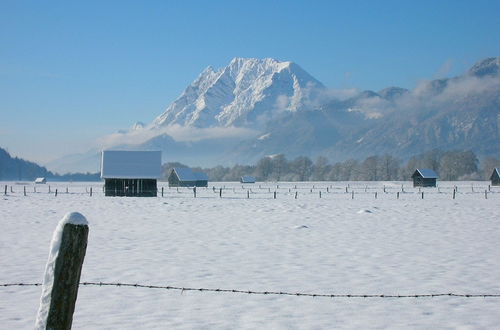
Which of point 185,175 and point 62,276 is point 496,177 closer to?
point 185,175

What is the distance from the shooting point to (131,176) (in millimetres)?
56719

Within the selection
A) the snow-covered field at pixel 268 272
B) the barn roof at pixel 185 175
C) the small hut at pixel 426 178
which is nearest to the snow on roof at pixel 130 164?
the snow-covered field at pixel 268 272

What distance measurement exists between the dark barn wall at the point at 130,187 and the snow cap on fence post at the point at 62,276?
173 feet

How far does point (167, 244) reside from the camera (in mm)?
17469

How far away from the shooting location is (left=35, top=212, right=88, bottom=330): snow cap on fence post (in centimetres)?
446

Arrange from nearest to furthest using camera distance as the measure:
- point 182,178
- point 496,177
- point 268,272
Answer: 1. point 268,272
2. point 182,178
3. point 496,177

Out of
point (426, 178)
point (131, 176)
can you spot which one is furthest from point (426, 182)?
point (131, 176)

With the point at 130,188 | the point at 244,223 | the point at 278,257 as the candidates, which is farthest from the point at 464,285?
the point at 130,188

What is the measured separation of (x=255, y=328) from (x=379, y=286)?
13.3ft

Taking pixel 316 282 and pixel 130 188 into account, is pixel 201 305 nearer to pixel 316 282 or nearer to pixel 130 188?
pixel 316 282

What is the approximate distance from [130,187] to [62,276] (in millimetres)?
53856

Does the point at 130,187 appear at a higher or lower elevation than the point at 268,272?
higher

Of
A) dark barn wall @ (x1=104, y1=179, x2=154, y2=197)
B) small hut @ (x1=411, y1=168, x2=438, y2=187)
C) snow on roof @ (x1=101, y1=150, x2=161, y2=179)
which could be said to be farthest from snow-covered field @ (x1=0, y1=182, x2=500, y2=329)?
small hut @ (x1=411, y1=168, x2=438, y2=187)

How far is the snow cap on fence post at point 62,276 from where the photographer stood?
4.46 m
